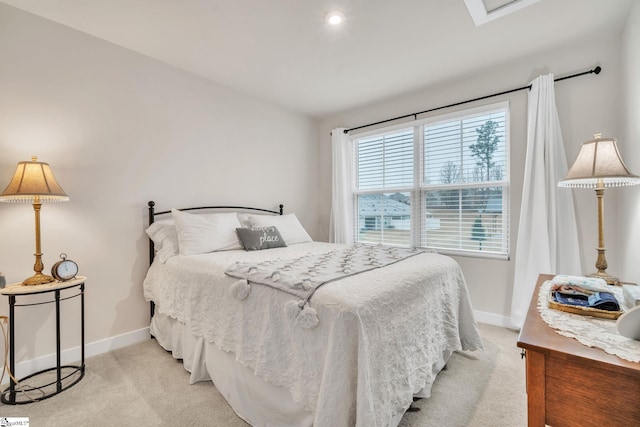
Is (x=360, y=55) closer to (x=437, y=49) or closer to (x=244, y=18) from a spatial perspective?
(x=437, y=49)

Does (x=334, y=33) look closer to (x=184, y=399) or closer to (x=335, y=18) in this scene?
(x=335, y=18)

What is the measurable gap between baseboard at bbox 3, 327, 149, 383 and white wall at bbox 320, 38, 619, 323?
3281 mm

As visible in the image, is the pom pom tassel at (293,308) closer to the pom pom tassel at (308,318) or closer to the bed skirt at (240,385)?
the pom pom tassel at (308,318)

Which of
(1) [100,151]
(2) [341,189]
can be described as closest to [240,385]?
(1) [100,151]

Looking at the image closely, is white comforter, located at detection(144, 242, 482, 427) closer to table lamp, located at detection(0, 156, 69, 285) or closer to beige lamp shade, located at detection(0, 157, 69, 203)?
table lamp, located at detection(0, 156, 69, 285)

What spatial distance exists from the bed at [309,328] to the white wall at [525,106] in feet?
3.37

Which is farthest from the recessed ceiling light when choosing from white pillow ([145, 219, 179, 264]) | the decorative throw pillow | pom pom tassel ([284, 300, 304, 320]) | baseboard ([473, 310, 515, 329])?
baseboard ([473, 310, 515, 329])

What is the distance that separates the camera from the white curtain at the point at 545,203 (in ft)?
8.13

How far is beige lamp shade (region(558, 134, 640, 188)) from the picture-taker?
143 cm

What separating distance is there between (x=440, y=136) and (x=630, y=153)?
5.12ft

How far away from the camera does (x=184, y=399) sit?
1762mm

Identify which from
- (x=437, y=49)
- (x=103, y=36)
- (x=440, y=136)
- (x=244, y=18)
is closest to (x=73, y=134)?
(x=103, y=36)

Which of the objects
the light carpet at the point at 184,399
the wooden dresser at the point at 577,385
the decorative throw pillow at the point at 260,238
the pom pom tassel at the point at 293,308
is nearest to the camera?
the wooden dresser at the point at 577,385

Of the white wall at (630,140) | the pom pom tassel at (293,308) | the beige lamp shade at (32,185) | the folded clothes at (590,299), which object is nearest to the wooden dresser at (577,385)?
the folded clothes at (590,299)
